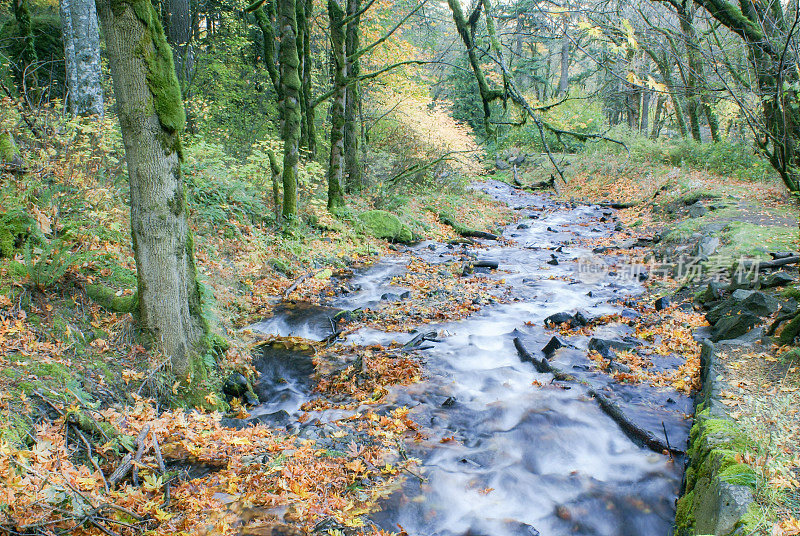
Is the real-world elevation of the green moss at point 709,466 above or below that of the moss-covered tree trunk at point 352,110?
below

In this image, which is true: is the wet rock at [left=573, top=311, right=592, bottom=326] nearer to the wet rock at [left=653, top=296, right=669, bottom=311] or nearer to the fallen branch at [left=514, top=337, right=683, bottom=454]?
the wet rock at [left=653, top=296, right=669, bottom=311]

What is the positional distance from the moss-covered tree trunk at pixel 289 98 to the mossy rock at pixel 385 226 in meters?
3.26

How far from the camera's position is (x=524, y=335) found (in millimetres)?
8055

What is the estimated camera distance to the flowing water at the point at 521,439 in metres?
4.07

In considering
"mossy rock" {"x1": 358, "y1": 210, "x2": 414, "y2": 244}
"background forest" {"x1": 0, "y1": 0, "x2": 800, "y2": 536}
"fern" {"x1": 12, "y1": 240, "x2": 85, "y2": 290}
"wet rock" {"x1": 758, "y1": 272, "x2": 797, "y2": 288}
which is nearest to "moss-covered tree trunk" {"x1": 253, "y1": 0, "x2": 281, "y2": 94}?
"background forest" {"x1": 0, "y1": 0, "x2": 800, "y2": 536}

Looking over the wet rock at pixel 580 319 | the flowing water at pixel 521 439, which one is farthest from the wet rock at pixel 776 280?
the wet rock at pixel 580 319

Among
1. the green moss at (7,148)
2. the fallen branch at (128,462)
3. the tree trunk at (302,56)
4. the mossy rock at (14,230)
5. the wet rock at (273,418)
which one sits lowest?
the wet rock at (273,418)

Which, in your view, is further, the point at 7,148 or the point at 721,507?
the point at 7,148

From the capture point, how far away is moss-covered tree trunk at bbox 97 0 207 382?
3994mm

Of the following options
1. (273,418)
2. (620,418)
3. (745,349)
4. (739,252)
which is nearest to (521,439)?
(620,418)

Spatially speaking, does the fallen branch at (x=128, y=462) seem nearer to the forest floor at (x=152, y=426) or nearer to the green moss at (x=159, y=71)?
the forest floor at (x=152, y=426)

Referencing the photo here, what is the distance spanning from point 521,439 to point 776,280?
5105mm

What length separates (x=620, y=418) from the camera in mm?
5301

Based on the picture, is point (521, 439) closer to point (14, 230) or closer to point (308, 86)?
point (14, 230)
